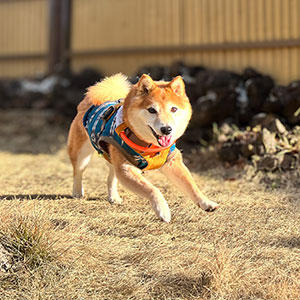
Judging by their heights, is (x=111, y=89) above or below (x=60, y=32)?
below

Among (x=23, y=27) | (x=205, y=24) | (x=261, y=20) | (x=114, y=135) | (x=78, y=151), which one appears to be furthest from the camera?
(x=23, y=27)

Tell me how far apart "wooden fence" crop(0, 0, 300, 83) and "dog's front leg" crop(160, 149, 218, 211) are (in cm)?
413

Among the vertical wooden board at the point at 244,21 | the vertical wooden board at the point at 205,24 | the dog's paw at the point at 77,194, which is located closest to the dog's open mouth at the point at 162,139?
the dog's paw at the point at 77,194

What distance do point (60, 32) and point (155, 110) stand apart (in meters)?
6.45

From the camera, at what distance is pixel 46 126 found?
8.24m

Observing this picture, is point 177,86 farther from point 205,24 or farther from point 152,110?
point 205,24

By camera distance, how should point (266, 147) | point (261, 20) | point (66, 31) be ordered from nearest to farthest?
point (266, 147) < point (261, 20) < point (66, 31)

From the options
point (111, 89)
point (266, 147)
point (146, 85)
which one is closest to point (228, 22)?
point (266, 147)

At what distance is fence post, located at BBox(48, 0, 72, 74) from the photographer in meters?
8.63

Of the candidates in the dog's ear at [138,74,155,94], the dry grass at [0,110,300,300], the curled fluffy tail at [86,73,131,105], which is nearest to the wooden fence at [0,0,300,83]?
the dry grass at [0,110,300,300]

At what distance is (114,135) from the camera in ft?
10.3

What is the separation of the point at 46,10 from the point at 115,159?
6.78m

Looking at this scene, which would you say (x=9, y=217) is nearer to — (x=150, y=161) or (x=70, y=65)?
(x=150, y=161)

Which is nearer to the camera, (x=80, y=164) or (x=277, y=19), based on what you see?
(x=80, y=164)
